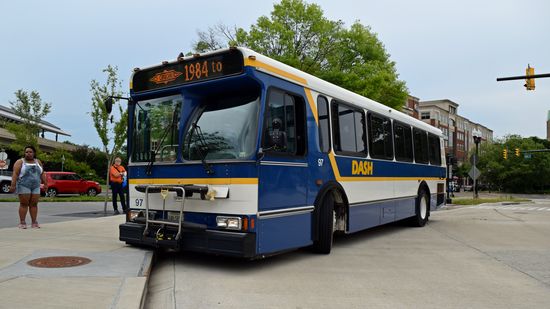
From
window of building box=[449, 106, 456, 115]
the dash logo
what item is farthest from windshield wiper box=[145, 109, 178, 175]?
window of building box=[449, 106, 456, 115]

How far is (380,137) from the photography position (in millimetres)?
10297

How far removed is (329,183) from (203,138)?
7.94 feet

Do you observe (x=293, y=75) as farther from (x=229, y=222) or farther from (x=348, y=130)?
(x=229, y=222)

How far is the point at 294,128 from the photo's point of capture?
7.16 meters

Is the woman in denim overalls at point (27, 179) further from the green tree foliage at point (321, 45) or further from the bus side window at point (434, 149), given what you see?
the green tree foliage at point (321, 45)

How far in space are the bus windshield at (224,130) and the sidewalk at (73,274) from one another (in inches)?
68.7

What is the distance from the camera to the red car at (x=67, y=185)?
27.0 m

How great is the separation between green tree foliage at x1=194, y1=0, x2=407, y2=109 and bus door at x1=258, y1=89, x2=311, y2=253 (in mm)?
21349

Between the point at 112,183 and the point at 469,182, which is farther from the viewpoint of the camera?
the point at 469,182

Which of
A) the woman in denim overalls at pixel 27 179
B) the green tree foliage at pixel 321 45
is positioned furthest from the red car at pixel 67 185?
the woman in denim overalls at pixel 27 179

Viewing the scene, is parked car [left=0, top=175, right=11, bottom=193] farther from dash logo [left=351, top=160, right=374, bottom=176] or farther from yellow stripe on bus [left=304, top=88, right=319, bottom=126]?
yellow stripe on bus [left=304, top=88, right=319, bottom=126]

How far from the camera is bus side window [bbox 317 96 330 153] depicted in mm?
7840

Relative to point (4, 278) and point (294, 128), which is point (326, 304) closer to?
point (294, 128)

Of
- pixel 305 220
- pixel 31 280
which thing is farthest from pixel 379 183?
pixel 31 280
